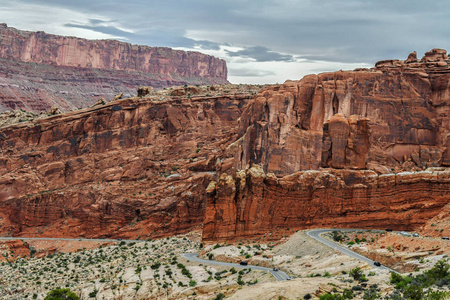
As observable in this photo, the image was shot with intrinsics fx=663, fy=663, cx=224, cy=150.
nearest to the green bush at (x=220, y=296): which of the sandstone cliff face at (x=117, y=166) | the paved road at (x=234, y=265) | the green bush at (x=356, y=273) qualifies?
the paved road at (x=234, y=265)

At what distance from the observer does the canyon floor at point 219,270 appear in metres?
43.8

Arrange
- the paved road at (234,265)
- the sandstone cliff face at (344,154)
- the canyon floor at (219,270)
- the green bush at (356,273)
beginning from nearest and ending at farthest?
the green bush at (356,273) < the canyon floor at (219,270) < the paved road at (234,265) < the sandstone cliff face at (344,154)

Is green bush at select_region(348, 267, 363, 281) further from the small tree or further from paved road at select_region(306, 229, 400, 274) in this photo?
the small tree

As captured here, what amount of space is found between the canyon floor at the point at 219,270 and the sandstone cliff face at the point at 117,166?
48.8 feet

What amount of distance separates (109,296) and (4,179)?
176 feet

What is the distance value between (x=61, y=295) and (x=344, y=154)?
30.7m

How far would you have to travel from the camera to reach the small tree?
55153 mm

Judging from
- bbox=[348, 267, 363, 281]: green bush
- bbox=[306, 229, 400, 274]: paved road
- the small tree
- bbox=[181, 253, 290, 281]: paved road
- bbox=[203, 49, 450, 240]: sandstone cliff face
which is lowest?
the small tree

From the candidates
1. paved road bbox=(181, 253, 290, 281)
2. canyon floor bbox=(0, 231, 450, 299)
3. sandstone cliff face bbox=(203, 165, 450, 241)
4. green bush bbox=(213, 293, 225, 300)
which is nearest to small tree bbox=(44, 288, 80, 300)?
canyon floor bbox=(0, 231, 450, 299)

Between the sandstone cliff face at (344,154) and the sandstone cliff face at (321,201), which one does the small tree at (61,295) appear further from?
the sandstone cliff face at (344,154)

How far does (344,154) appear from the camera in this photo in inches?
2650

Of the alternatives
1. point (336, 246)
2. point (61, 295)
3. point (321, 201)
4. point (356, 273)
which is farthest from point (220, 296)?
point (321, 201)

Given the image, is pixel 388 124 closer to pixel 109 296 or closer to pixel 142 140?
pixel 109 296

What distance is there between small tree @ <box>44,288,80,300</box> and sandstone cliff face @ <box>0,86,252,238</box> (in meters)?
34.6
